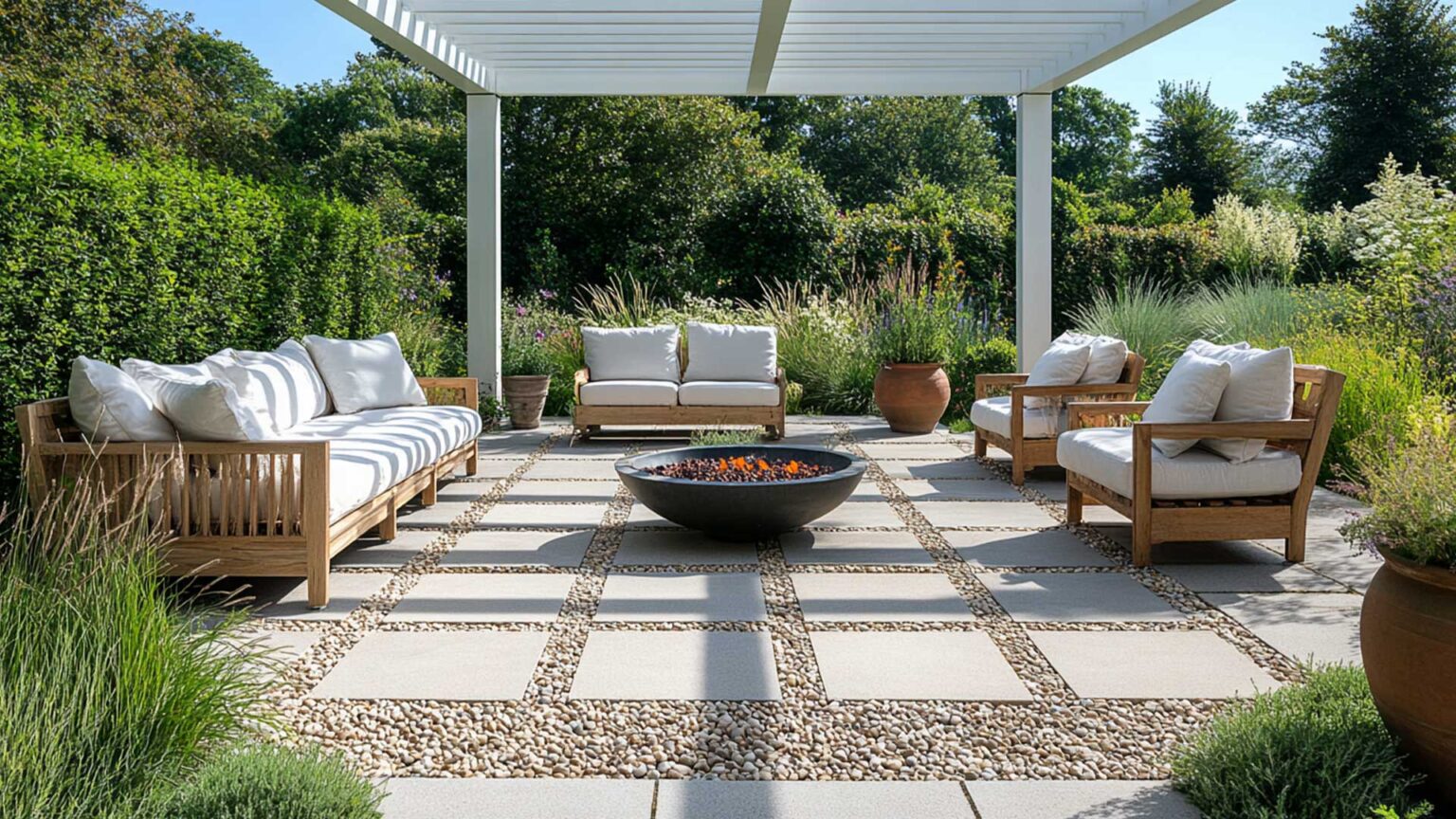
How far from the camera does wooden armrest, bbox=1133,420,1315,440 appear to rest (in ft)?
14.0

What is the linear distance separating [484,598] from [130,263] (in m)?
2.19

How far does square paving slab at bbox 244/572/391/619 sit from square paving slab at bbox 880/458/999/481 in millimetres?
3393

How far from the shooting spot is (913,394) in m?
8.52

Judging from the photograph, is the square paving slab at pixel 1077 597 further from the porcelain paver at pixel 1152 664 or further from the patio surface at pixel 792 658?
the porcelain paver at pixel 1152 664

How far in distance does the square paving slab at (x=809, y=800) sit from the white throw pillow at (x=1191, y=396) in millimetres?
2524

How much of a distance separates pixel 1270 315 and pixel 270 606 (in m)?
7.21

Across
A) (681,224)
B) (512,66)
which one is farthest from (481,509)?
(681,224)

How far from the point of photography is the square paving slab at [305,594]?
370cm

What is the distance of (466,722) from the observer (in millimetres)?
2717

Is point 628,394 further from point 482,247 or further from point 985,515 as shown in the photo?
point 985,515

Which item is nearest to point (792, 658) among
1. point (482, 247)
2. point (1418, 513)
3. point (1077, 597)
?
point (1077, 597)

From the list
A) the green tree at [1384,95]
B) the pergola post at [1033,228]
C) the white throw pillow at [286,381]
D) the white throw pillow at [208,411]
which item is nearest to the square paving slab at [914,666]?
the white throw pillow at [208,411]

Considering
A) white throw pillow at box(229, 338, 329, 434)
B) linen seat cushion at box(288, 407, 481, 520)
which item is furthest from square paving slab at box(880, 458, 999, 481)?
white throw pillow at box(229, 338, 329, 434)

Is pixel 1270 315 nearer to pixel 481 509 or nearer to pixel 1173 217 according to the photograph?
pixel 481 509
